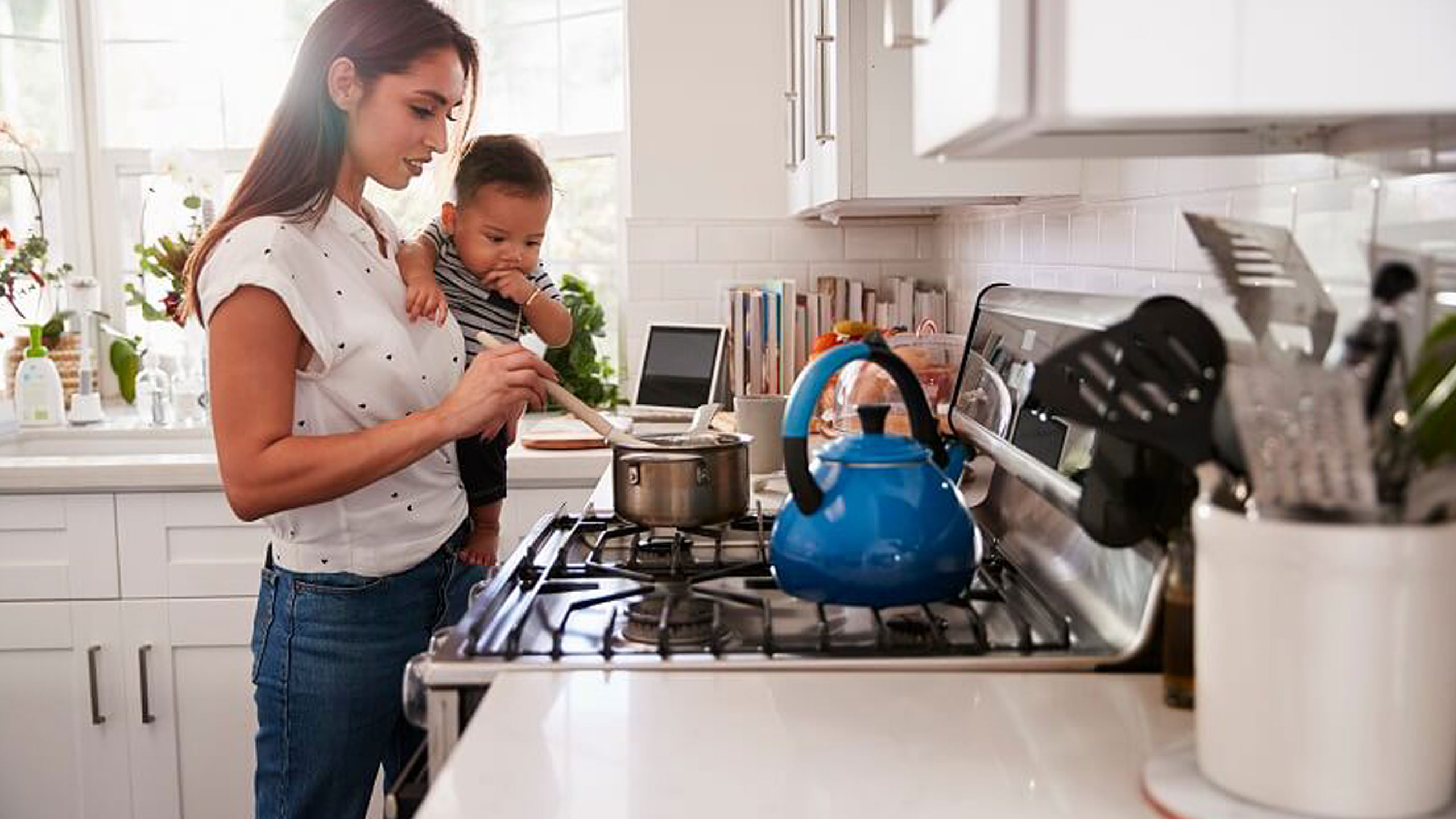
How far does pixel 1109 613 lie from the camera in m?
1.22

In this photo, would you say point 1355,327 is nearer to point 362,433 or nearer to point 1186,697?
point 1186,697

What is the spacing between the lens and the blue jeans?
5.67ft

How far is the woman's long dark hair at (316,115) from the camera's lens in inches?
68.4

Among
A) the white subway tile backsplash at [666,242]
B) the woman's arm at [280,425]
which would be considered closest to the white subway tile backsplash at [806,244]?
the white subway tile backsplash at [666,242]

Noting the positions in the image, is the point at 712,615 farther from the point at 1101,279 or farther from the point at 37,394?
the point at 37,394

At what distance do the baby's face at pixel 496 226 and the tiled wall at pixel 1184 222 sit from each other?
0.82 meters

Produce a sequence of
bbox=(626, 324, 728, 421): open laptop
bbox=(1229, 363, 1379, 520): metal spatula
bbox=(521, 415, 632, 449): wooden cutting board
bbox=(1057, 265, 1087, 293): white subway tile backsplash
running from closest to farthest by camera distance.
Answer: bbox=(1229, 363, 1379, 520): metal spatula, bbox=(1057, 265, 1087, 293): white subway tile backsplash, bbox=(521, 415, 632, 449): wooden cutting board, bbox=(626, 324, 728, 421): open laptop

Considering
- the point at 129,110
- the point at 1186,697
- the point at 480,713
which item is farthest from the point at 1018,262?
the point at 129,110

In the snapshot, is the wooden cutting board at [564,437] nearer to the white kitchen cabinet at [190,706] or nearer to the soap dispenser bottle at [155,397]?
the white kitchen cabinet at [190,706]

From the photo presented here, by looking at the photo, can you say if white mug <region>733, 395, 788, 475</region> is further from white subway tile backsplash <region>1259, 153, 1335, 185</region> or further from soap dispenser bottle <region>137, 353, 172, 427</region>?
soap dispenser bottle <region>137, 353, 172, 427</region>

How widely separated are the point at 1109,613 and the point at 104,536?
236cm

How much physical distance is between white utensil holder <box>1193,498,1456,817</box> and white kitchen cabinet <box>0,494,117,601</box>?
2.62 m

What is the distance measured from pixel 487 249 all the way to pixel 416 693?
1.23 meters

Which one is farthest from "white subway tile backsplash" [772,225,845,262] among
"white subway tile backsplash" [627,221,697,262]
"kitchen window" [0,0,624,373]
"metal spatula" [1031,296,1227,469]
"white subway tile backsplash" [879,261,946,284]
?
"metal spatula" [1031,296,1227,469]
